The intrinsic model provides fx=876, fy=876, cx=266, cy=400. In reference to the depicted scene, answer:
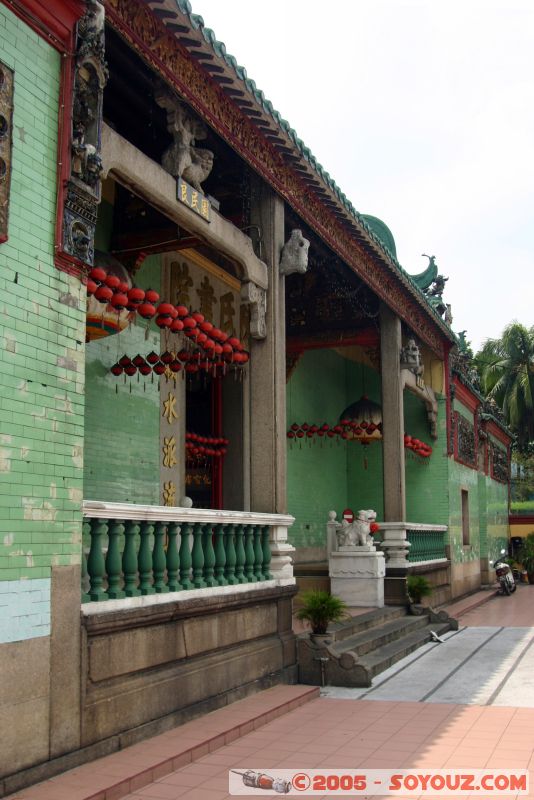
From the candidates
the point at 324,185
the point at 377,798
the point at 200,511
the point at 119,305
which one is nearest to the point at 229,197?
the point at 324,185

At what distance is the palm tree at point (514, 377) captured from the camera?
3234 cm

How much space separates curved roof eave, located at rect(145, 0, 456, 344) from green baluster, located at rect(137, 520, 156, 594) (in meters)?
3.54

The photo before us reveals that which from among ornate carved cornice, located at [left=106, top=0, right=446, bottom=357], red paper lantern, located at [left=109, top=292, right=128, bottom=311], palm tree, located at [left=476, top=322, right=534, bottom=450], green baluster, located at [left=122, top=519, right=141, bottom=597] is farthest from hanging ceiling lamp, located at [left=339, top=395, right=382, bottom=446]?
palm tree, located at [left=476, top=322, right=534, bottom=450]

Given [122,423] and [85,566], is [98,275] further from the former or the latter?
[122,423]

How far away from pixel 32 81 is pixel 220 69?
230 centimetres

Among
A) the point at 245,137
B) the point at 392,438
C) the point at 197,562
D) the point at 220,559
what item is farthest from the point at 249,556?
the point at 392,438

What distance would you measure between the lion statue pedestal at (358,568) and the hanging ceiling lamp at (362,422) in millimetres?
2710

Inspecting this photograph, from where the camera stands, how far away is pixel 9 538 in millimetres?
4535

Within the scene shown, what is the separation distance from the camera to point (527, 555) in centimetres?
2395

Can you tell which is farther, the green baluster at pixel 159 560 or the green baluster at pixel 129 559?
the green baluster at pixel 159 560

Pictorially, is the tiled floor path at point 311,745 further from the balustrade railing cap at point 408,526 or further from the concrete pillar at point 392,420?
the concrete pillar at point 392,420

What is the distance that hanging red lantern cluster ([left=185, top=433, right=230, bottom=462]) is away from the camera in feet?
34.9

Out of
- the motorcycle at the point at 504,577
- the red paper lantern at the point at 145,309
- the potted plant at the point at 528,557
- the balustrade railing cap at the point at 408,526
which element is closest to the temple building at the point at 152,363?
the red paper lantern at the point at 145,309

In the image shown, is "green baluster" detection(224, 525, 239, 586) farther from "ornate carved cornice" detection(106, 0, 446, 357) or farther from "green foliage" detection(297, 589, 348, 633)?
"ornate carved cornice" detection(106, 0, 446, 357)
